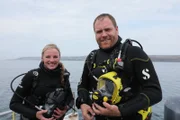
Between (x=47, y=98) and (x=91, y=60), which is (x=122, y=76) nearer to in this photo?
(x=91, y=60)

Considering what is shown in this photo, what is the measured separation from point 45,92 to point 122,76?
1.57 meters

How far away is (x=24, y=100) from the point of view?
3137 millimetres

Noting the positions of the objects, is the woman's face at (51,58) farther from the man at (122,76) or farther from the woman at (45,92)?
the man at (122,76)

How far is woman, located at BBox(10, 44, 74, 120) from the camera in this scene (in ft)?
9.91

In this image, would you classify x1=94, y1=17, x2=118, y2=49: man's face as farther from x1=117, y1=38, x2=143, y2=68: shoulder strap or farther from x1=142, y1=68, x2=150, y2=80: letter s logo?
x1=142, y1=68, x2=150, y2=80: letter s logo

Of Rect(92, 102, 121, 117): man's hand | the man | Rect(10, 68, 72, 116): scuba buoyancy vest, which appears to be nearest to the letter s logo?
the man

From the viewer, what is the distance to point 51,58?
316 cm

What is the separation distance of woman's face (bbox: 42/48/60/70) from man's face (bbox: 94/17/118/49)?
3.69ft

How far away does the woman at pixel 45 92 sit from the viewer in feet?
9.91

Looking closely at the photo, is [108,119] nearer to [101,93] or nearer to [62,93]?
[101,93]

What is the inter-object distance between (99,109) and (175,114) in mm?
1336

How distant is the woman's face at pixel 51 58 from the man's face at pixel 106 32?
113 centimetres

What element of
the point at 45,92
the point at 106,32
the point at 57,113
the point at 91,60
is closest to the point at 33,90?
the point at 45,92

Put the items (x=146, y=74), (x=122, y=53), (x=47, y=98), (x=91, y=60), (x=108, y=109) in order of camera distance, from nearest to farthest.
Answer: (x=108, y=109), (x=146, y=74), (x=122, y=53), (x=91, y=60), (x=47, y=98)
